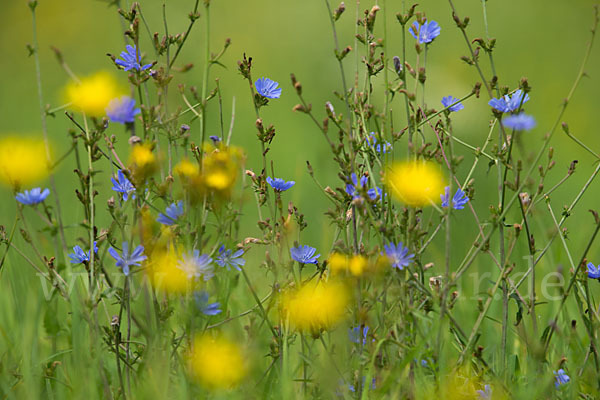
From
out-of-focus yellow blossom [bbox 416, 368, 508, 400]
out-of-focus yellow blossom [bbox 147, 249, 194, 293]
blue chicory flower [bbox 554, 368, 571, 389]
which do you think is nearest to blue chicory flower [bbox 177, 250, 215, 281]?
out-of-focus yellow blossom [bbox 147, 249, 194, 293]

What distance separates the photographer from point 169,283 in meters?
1.41

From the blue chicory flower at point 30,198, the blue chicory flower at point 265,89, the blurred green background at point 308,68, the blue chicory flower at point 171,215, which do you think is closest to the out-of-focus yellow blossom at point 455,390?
the blue chicory flower at point 171,215

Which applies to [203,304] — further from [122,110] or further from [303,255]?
[122,110]

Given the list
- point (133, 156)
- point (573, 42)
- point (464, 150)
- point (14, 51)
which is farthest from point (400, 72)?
point (14, 51)

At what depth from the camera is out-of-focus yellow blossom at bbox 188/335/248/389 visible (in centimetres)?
130

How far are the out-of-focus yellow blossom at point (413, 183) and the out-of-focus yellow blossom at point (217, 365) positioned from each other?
456mm

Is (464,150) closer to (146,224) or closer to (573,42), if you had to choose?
(573,42)

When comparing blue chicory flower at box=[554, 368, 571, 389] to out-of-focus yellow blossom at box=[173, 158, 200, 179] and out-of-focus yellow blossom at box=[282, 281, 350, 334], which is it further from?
out-of-focus yellow blossom at box=[173, 158, 200, 179]

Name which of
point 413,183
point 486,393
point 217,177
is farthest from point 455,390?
point 217,177

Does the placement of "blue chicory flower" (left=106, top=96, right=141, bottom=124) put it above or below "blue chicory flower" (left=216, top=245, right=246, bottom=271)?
above

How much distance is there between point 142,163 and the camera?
136 centimetres

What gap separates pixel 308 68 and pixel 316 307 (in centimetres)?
A: 387

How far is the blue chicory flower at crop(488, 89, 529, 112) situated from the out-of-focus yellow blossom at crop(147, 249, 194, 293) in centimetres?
72

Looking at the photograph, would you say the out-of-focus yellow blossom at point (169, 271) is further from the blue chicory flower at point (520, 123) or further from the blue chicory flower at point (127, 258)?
the blue chicory flower at point (520, 123)
